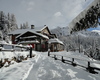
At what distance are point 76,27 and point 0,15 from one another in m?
53.7

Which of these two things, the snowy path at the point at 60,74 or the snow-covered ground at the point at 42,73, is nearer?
the snow-covered ground at the point at 42,73

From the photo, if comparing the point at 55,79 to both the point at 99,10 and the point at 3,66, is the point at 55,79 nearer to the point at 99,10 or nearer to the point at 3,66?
the point at 3,66

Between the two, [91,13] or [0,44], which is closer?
[91,13]

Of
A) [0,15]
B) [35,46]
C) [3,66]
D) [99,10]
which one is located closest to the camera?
[99,10]

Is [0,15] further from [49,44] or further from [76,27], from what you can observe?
[76,27]

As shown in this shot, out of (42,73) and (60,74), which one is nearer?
(60,74)

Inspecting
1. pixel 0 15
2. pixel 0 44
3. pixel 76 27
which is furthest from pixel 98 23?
pixel 0 15

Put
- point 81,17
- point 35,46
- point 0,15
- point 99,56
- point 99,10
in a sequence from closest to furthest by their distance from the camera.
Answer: point 99,10, point 81,17, point 99,56, point 35,46, point 0,15

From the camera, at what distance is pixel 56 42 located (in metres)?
31.6

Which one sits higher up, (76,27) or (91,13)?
(91,13)

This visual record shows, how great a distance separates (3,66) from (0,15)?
166 ft

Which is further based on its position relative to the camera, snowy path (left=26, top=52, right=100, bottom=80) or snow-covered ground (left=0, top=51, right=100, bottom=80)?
snowy path (left=26, top=52, right=100, bottom=80)

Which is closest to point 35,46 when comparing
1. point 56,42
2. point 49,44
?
point 49,44

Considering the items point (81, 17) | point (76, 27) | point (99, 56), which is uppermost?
point (81, 17)
